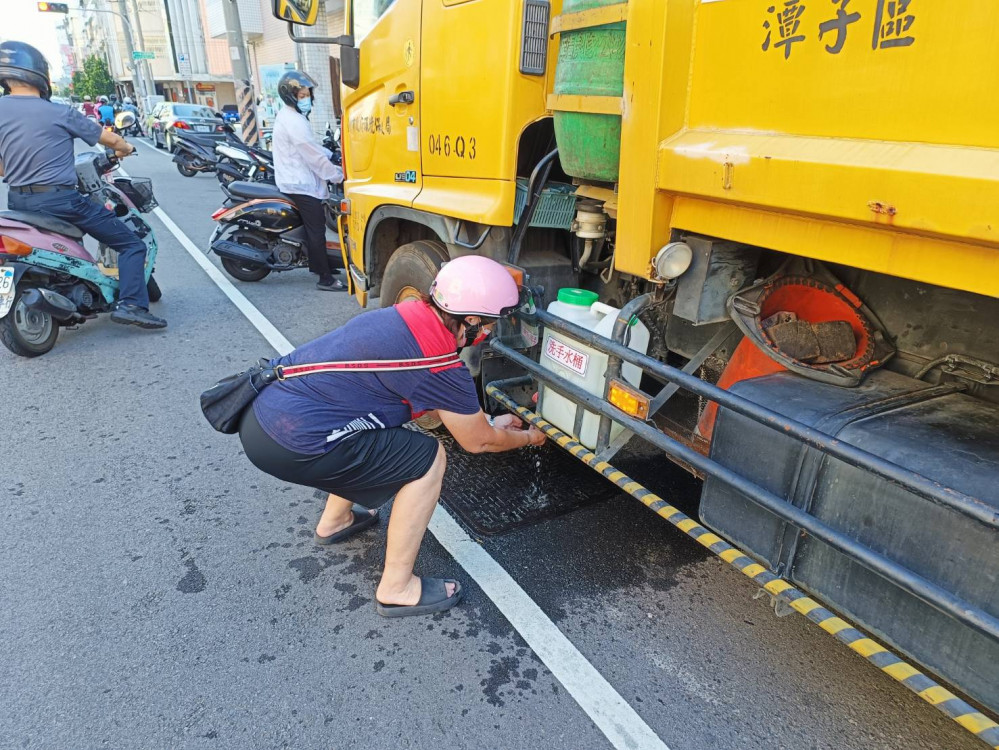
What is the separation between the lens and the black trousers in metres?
6.57

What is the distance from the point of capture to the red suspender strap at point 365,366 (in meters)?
2.28

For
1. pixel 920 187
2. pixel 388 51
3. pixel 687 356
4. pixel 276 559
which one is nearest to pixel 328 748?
pixel 276 559

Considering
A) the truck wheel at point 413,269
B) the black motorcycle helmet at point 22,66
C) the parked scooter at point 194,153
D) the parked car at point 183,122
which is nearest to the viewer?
the truck wheel at point 413,269

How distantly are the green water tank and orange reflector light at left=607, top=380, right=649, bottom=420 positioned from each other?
749 mm

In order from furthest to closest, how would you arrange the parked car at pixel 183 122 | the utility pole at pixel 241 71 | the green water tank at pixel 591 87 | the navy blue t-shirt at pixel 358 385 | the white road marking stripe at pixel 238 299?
the parked car at pixel 183 122 → the utility pole at pixel 241 71 → the white road marking stripe at pixel 238 299 → the navy blue t-shirt at pixel 358 385 → the green water tank at pixel 591 87

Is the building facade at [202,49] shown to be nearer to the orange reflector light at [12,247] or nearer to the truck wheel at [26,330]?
the orange reflector light at [12,247]

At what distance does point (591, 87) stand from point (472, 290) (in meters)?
0.81

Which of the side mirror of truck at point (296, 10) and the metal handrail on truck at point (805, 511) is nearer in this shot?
the metal handrail on truck at point (805, 511)

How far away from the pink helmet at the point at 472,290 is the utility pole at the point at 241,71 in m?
15.1

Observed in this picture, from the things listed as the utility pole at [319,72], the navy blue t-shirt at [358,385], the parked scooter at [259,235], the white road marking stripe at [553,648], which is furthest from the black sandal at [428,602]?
the utility pole at [319,72]

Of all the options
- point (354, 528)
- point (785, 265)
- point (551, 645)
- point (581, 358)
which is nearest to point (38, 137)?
point (354, 528)

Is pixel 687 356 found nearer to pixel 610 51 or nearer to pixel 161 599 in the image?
pixel 610 51

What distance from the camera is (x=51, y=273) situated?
4766 mm

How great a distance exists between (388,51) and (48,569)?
3011 millimetres
